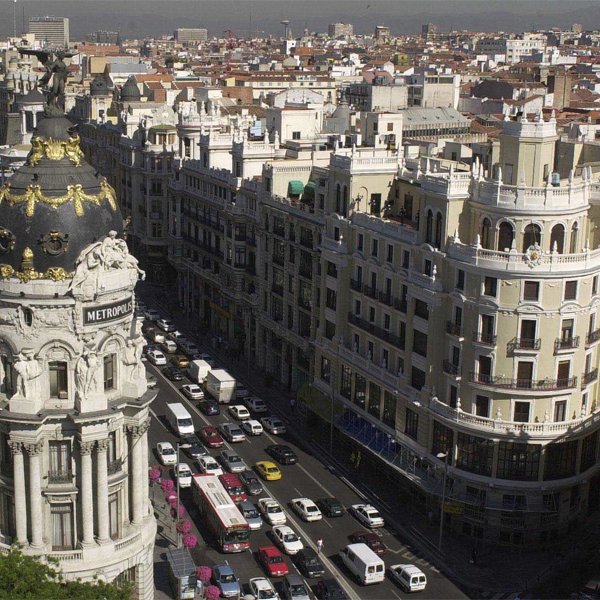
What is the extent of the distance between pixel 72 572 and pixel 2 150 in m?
106

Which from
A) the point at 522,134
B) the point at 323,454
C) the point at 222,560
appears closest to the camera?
the point at 222,560

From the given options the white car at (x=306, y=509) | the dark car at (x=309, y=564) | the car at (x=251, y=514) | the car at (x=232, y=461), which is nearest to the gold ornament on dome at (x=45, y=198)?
the dark car at (x=309, y=564)

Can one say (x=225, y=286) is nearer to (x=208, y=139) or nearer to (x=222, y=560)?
(x=208, y=139)

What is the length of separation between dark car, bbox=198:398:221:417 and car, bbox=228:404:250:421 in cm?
156

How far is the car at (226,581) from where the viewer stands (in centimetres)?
7869

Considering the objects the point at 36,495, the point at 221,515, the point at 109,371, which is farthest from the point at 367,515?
the point at 36,495

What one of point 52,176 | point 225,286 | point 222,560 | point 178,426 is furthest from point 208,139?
point 52,176

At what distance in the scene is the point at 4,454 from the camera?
194 feet

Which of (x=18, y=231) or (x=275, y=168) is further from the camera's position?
(x=275, y=168)

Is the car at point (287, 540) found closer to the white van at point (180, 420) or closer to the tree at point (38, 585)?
the white van at point (180, 420)

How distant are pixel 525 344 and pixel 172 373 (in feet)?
181

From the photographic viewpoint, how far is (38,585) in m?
52.3

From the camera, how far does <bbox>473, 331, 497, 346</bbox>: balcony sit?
87875 millimetres

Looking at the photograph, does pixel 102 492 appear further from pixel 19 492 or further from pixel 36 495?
pixel 19 492
